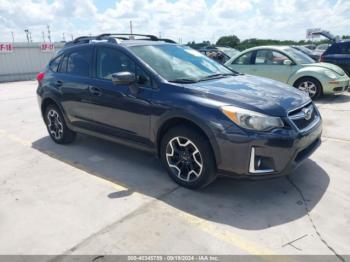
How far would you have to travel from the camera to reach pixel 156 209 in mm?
3471

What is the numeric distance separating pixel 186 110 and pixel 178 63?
42.8 inches

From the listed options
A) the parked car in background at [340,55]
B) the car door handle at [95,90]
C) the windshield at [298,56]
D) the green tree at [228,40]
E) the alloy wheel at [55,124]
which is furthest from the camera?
the green tree at [228,40]

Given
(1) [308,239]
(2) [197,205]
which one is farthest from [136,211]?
(1) [308,239]

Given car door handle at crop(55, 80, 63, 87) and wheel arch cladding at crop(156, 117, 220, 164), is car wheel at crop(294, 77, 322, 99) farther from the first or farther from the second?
car door handle at crop(55, 80, 63, 87)

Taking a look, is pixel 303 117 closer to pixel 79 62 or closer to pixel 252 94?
pixel 252 94

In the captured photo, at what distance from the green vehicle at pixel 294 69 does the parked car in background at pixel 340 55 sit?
71.6 inches

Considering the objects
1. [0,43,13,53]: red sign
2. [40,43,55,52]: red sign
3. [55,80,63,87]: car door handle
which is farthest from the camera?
[40,43,55,52]: red sign

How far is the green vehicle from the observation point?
8734 mm

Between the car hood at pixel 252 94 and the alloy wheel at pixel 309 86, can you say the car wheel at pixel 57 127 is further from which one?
the alloy wheel at pixel 309 86

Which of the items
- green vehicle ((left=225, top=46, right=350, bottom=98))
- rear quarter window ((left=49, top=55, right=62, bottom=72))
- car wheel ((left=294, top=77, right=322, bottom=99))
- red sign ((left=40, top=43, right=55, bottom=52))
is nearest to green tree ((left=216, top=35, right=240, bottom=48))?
red sign ((left=40, top=43, right=55, bottom=52))

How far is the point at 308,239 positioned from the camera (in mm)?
2900

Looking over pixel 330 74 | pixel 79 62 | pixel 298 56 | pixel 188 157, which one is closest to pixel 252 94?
pixel 188 157

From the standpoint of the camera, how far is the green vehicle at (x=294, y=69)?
28.7 feet

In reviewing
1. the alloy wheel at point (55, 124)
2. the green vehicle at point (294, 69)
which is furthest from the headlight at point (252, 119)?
the green vehicle at point (294, 69)
